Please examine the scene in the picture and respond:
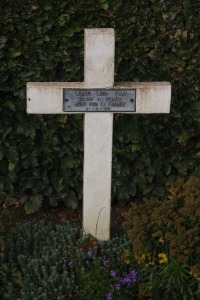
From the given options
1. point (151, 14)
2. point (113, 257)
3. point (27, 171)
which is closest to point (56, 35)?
point (151, 14)

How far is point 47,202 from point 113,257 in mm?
1251

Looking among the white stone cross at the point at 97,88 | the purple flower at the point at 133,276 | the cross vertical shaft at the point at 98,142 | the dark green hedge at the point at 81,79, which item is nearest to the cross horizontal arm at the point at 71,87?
the white stone cross at the point at 97,88

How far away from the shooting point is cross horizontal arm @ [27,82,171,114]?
4.48 metres

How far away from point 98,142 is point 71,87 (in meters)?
0.44

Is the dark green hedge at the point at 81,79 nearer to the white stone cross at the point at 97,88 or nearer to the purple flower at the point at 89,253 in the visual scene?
the white stone cross at the point at 97,88

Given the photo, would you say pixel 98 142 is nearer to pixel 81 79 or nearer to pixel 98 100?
pixel 98 100

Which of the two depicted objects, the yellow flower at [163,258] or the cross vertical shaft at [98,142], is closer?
the yellow flower at [163,258]

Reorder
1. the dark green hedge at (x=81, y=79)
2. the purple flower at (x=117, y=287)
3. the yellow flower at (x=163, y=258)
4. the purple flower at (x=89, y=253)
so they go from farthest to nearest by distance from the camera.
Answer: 1. the dark green hedge at (x=81, y=79)
2. the purple flower at (x=89, y=253)
3. the purple flower at (x=117, y=287)
4. the yellow flower at (x=163, y=258)

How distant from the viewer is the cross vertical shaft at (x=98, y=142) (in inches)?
173

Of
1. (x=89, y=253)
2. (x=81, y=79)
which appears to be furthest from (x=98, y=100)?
(x=89, y=253)

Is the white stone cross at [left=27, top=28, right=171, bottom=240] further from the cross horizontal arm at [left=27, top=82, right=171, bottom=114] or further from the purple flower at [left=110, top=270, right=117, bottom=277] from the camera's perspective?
the purple flower at [left=110, top=270, right=117, bottom=277]

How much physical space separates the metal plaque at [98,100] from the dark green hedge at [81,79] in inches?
27.3

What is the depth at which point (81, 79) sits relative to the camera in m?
5.22

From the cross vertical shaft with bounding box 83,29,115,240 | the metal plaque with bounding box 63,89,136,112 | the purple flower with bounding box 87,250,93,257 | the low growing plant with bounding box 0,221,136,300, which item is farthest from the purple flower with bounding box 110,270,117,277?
the metal plaque with bounding box 63,89,136,112
